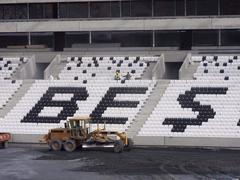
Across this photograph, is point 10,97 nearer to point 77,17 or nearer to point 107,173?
point 77,17

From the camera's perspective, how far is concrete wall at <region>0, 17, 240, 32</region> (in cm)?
4819

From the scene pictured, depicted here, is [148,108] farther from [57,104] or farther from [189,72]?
[189,72]

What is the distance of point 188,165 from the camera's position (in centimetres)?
2922

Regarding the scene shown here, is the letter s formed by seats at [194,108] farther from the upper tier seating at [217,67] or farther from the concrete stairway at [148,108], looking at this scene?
the upper tier seating at [217,67]

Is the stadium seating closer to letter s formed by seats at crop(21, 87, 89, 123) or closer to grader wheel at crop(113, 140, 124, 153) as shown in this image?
grader wheel at crop(113, 140, 124, 153)

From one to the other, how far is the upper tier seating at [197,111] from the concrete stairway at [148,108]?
12.4 inches

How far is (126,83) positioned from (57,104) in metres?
4.53

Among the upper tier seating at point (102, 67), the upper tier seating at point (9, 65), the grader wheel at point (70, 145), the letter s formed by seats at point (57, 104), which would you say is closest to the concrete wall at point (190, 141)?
the grader wheel at point (70, 145)

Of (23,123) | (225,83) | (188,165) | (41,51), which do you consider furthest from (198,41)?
(188,165)

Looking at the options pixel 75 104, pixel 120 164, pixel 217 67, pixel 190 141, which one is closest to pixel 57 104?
pixel 75 104

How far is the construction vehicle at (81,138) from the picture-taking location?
116ft

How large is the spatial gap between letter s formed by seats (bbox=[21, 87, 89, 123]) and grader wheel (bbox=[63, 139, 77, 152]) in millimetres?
5041

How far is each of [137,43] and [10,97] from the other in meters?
10.8

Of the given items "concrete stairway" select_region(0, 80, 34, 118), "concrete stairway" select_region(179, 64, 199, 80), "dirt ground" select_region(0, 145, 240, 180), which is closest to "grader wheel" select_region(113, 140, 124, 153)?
"dirt ground" select_region(0, 145, 240, 180)
